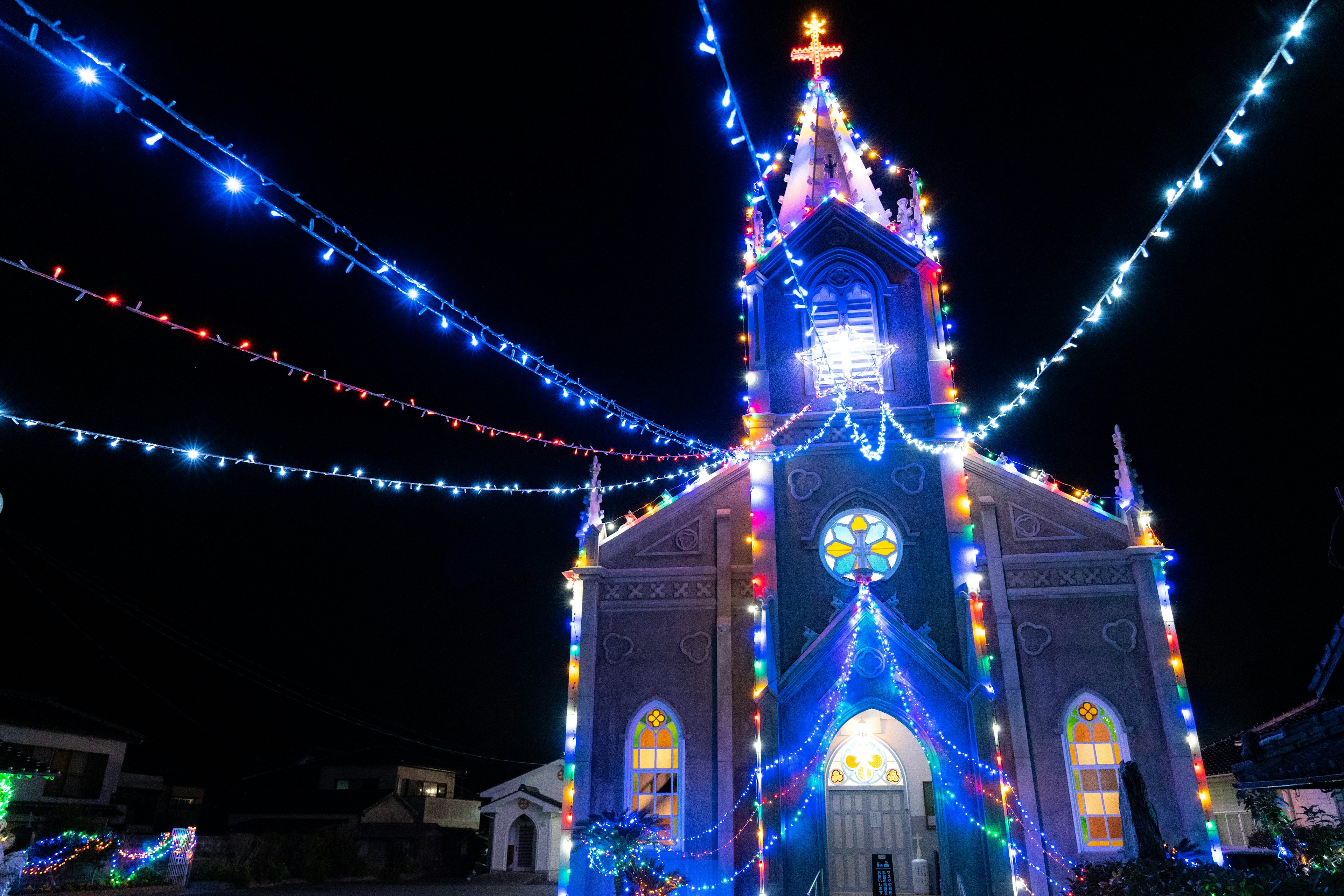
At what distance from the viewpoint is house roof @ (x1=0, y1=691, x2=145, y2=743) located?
27422 mm

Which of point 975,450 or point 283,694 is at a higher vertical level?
point 975,450

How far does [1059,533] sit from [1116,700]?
324cm

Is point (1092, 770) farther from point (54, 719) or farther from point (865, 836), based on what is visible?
point (54, 719)

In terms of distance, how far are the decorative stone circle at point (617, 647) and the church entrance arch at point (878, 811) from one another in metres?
4.35

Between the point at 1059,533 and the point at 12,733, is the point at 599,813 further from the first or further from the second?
Answer: the point at 12,733

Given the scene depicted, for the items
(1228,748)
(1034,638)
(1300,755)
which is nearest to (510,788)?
(1034,638)

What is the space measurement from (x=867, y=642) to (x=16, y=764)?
71.8 feet

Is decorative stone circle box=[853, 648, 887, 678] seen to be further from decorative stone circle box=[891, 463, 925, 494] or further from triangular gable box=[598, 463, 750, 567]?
triangular gable box=[598, 463, 750, 567]

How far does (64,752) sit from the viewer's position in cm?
2925

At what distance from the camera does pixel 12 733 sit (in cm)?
2695

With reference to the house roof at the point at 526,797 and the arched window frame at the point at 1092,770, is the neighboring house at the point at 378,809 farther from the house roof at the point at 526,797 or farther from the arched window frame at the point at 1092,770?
the arched window frame at the point at 1092,770

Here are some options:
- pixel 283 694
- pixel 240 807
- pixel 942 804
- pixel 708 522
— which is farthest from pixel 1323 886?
pixel 240 807

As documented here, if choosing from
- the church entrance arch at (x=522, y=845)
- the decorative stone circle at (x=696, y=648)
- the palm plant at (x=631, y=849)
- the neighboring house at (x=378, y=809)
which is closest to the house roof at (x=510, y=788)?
the church entrance arch at (x=522, y=845)

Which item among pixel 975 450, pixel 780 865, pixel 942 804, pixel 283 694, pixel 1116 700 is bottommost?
pixel 780 865
